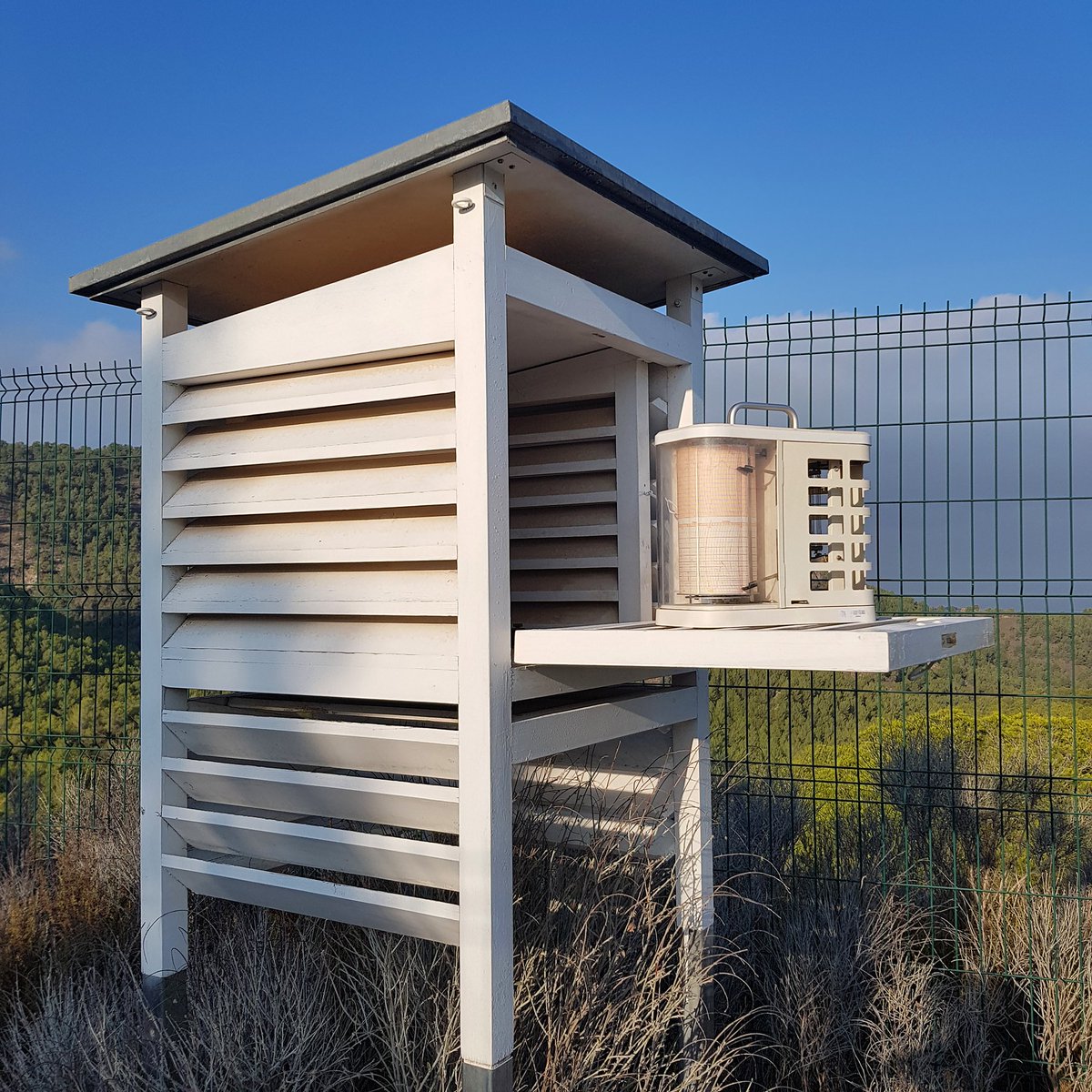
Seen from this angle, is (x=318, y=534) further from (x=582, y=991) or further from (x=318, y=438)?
(x=582, y=991)

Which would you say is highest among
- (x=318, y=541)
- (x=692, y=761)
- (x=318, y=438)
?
(x=318, y=438)

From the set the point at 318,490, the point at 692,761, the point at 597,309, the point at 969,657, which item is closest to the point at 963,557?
the point at 969,657

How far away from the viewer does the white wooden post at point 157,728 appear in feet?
10.1

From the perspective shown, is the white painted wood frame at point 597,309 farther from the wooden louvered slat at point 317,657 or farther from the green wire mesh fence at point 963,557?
the green wire mesh fence at point 963,557

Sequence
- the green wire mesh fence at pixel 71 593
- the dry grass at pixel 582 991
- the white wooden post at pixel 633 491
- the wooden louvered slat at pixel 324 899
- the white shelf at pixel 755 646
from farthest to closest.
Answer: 1. the green wire mesh fence at pixel 71 593
2. the white wooden post at pixel 633 491
3. the dry grass at pixel 582 991
4. the wooden louvered slat at pixel 324 899
5. the white shelf at pixel 755 646

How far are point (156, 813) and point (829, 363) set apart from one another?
11.5 ft

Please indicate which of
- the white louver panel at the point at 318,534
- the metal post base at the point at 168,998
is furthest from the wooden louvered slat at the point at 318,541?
the metal post base at the point at 168,998

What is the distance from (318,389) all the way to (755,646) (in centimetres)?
138

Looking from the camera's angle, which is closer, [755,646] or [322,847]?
[755,646]

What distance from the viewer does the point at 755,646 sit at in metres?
2.18

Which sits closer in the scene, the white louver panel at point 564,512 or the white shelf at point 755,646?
the white shelf at point 755,646

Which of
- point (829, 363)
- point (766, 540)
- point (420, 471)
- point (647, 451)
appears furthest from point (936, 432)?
point (420, 471)

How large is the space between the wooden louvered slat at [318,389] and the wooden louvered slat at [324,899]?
1254 millimetres

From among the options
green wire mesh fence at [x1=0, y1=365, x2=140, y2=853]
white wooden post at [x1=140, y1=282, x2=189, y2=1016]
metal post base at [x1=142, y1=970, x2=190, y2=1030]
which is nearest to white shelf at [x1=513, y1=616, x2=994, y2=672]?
white wooden post at [x1=140, y1=282, x2=189, y2=1016]
